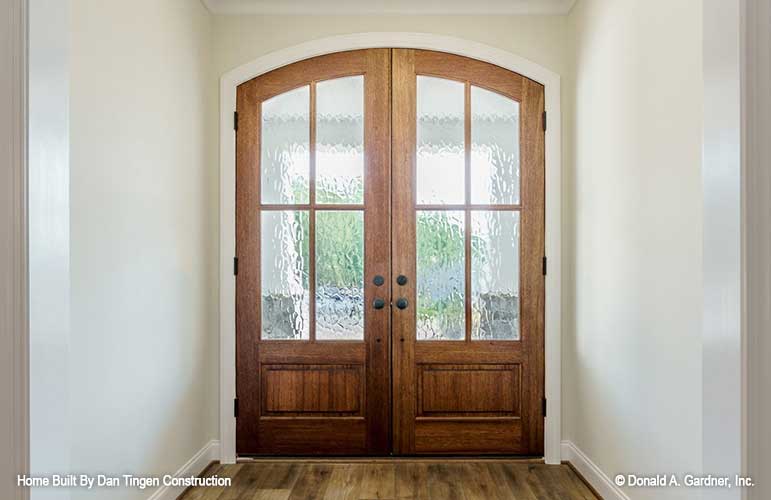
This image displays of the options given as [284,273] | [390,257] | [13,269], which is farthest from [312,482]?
[13,269]

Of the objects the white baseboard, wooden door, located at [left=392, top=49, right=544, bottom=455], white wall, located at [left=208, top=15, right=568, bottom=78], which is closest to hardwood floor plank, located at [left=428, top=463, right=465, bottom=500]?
wooden door, located at [left=392, top=49, right=544, bottom=455]

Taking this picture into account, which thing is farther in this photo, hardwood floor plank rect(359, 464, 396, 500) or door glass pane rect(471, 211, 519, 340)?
door glass pane rect(471, 211, 519, 340)

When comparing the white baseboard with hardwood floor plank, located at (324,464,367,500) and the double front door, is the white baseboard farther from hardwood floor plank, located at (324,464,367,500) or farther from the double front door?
hardwood floor plank, located at (324,464,367,500)

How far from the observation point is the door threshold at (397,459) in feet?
11.1

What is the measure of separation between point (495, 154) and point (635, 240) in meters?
1.14

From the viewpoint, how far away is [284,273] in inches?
135

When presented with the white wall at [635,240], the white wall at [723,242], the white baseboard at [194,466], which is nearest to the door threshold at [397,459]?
the white baseboard at [194,466]

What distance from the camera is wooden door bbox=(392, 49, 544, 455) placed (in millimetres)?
3414

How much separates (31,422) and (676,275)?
204 cm

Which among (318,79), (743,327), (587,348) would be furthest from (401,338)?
(743,327)

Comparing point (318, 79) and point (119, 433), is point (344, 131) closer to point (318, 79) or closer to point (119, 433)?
point (318, 79)

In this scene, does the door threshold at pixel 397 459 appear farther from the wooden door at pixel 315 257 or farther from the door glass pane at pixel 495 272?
the door glass pane at pixel 495 272

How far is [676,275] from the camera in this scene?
2160mm

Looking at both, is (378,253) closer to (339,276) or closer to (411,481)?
(339,276)
